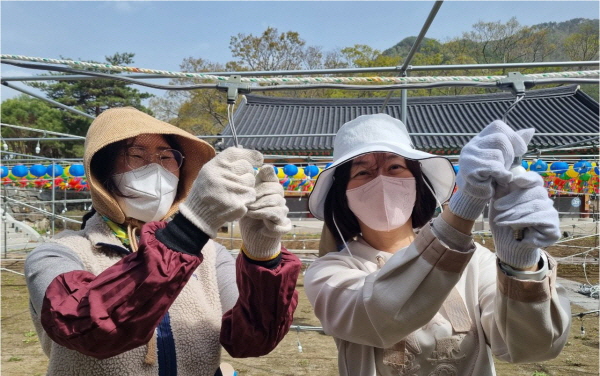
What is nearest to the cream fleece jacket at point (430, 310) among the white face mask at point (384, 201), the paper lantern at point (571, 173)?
the white face mask at point (384, 201)

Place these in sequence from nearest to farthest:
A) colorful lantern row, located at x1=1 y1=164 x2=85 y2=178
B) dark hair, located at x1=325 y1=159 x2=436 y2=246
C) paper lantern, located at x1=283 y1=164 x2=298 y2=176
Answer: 1. dark hair, located at x1=325 y1=159 x2=436 y2=246
2. colorful lantern row, located at x1=1 y1=164 x2=85 y2=178
3. paper lantern, located at x1=283 y1=164 x2=298 y2=176

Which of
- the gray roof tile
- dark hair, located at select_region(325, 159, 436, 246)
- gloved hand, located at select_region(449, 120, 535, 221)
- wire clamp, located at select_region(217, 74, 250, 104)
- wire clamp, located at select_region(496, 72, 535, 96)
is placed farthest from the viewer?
the gray roof tile

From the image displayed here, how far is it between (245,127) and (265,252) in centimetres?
1910

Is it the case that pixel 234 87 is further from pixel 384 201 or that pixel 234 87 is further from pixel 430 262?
pixel 430 262

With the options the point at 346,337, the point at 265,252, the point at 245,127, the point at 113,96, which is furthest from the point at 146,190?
the point at 113,96

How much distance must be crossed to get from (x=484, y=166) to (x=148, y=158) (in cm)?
121

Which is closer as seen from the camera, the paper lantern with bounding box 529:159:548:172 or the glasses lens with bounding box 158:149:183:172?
the glasses lens with bounding box 158:149:183:172

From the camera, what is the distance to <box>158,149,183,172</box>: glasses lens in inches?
73.2

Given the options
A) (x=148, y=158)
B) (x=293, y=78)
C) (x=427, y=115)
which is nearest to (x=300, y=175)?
(x=293, y=78)

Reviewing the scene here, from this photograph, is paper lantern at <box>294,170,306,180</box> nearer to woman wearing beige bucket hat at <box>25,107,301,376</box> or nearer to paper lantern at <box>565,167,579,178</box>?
paper lantern at <box>565,167,579,178</box>

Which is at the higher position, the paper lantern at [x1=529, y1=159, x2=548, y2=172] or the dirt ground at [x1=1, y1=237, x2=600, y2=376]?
the paper lantern at [x1=529, y1=159, x2=548, y2=172]

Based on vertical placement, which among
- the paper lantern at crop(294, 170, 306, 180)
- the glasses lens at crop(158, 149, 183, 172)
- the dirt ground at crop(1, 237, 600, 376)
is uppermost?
the glasses lens at crop(158, 149, 183, 172)

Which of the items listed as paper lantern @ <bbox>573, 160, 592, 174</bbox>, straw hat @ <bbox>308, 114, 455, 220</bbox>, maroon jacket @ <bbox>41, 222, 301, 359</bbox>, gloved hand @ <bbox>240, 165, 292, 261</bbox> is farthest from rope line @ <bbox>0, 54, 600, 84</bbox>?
paper lantern @ <bbox>573, 160, 592, 174</bbox>

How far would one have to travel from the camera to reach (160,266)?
1224 mm
